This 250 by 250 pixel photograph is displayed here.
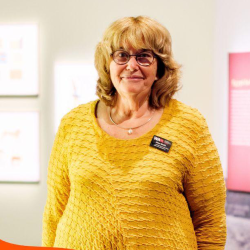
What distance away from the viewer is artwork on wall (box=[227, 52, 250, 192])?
120 inches

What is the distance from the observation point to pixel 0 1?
3.09 metres

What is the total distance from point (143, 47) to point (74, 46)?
5.87 feet

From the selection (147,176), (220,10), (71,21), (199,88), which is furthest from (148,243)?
(220,10)

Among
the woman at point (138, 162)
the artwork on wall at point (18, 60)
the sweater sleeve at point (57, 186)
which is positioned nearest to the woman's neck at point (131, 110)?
the woman at point (138, 162)

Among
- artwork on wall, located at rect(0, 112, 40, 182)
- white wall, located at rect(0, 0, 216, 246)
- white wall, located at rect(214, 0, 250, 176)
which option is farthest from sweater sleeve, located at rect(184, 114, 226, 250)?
artwork on wall, located at rect(0, 112, 40, 182)

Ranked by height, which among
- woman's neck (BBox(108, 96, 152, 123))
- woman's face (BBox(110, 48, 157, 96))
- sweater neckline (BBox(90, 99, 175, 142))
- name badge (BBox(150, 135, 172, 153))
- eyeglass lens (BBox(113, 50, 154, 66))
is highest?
eyeglass lens (BBox(113, 50, 154, 66))

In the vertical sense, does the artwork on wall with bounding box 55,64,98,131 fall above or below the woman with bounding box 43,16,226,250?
above

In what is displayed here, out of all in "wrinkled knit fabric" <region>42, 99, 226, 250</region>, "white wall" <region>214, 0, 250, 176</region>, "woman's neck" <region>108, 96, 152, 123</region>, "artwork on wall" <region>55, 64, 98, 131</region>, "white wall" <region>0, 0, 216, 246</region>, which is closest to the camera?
"wrinkled knit fabric" <region>42, 99, 226, 250</region>

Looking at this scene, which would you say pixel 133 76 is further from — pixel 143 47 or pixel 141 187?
pixel 141 187

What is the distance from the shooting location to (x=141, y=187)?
4.33 ft

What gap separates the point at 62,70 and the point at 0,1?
856mm

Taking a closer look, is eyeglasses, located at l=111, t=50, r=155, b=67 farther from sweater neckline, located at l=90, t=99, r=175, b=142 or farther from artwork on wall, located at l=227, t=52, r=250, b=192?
artwork on wall, located at l=227, t=52, r=250, b=192

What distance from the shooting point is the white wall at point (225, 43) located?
3.16m

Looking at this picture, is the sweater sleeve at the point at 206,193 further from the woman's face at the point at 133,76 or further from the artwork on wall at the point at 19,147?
the artwork on wall at the point at 19,147
